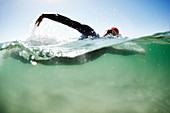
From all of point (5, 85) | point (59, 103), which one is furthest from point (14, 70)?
point (59, 103)

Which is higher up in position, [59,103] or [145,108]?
[59,103]

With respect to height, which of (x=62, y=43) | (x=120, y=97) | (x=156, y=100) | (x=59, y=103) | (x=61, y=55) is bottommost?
(x=156, y=100)

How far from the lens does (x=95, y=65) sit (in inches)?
430

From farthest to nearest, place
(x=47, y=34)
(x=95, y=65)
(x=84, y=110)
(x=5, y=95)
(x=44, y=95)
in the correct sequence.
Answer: (x=95, y=65)
(x=47, y=34)
(x=5, y=95)
(x=44, y=95)
(x=84, y=110)

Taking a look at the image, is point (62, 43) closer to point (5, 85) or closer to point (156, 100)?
point (5, 85)

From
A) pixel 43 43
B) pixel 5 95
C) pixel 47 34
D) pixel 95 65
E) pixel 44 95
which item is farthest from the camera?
pixel 95 65

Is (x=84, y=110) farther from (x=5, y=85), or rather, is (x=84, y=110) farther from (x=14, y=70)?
(x=14, y=70)

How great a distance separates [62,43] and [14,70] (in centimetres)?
675

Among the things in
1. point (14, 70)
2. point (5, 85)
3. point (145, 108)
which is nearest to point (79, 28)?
point (145, 108)

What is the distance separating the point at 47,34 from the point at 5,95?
421 centimetres

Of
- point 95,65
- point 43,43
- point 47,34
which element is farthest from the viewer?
point 95,65

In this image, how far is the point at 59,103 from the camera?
15.9ft

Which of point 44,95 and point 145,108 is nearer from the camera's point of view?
point 145,108

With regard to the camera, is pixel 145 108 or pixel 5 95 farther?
pixel 5 95
